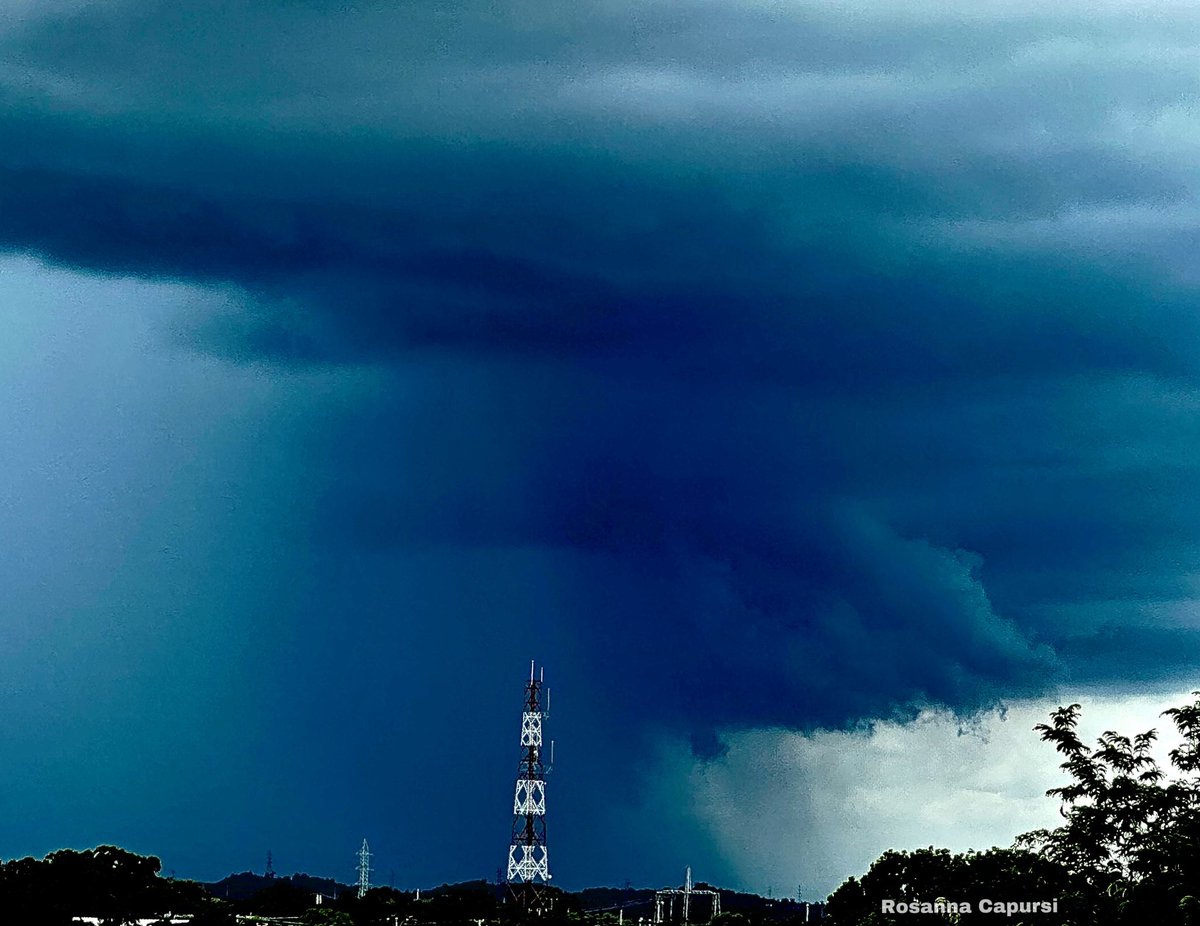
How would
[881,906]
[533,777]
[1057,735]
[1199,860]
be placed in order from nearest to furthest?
[1199,860], [1057,735], [881,906], [533,777]

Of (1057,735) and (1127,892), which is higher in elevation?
(1057,735)

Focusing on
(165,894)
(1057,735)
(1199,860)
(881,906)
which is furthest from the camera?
(881,906)

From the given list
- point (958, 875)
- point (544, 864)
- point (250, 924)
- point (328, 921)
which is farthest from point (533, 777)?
Answer: point (958, 875)

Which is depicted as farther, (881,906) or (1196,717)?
(881,906)

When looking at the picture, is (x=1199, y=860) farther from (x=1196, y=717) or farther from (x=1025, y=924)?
(x=1025, y=924)

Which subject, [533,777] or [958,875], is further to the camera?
[533,777]

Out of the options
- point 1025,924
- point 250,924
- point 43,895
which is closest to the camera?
point 1025,924

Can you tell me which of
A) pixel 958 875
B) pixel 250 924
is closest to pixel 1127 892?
pixel 958 875

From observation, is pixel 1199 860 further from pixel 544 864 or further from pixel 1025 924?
pixel 544 864

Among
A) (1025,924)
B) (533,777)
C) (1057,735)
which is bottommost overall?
(1025,924)
